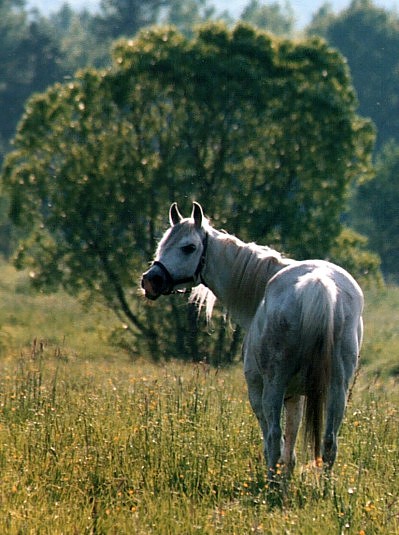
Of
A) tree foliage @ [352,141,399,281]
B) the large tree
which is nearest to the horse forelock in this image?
the large tree

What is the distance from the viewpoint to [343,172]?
18.7 m

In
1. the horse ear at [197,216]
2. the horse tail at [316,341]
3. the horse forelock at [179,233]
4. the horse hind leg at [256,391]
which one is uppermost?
the horse ear at [197,216]

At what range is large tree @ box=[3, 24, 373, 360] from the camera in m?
18.3

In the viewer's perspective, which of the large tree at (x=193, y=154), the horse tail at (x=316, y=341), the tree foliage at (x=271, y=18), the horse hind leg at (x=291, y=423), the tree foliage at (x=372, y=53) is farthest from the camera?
the tree foliage at (x=271, y=18)

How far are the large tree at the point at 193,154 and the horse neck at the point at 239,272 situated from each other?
10.2m

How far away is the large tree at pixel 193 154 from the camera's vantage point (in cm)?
1831

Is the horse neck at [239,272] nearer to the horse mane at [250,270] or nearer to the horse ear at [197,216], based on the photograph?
the horse mane at [250,270]

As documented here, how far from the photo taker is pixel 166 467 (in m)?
6.97

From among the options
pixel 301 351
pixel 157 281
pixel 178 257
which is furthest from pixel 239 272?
pixel 301 351

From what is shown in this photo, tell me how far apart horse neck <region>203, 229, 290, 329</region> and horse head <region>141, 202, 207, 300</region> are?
110 mm

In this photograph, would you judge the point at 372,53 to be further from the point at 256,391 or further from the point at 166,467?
the point at 166,467

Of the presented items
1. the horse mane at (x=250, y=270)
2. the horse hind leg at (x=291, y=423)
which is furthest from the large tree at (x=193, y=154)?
the horse hind leg at (x=291, y=423)

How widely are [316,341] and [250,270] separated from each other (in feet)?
4.26

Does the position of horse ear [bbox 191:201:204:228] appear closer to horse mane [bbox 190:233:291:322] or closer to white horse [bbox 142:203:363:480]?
horse mane [bbox 190:233:291:322]
